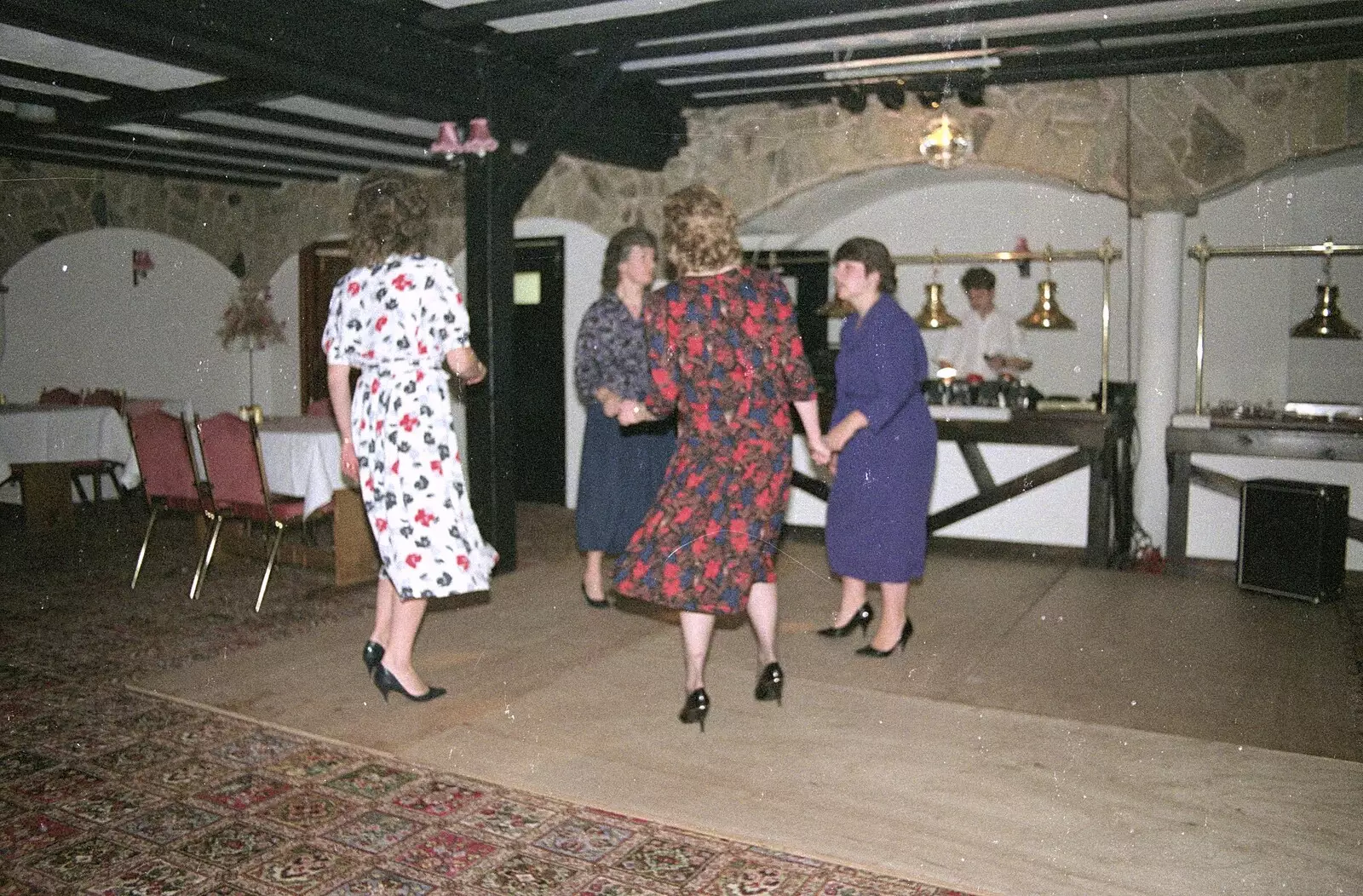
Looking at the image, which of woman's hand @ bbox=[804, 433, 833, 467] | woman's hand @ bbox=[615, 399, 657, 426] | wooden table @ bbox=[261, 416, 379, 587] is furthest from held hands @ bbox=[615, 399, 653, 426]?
wooden table @ bbox=[261, 416, 379, 587]

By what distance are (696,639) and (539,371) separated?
5.50 metres

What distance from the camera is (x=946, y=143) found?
259 inches

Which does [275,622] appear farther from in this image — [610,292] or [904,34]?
[904,34]

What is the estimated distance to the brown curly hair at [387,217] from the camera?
3377mm

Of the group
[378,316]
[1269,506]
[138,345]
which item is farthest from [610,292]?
[138,345]

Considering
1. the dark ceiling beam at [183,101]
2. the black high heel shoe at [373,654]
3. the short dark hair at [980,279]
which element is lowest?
the black high heel shoe at [373,654]

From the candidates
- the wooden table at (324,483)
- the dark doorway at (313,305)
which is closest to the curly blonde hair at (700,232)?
the wooden table at (324,483)

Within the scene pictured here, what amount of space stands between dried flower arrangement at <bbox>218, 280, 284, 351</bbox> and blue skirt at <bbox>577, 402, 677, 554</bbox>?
5.39 meters

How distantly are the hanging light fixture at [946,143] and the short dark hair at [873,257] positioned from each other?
3023 mm

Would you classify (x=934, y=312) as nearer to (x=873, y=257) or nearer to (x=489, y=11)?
(x=873, y=257)

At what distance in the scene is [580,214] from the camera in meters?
8.02

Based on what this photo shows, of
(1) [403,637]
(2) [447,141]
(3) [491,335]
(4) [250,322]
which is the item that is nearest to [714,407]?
(1) [403,637]

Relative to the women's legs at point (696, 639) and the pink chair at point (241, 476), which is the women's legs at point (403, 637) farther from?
the pink chair at point (241, 476)

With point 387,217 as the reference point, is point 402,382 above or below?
below
